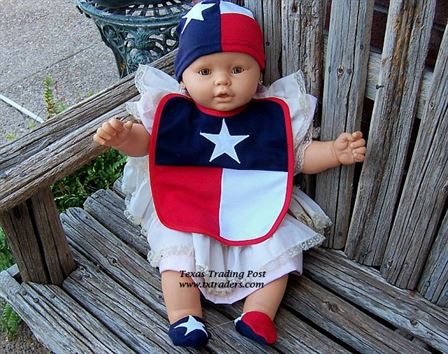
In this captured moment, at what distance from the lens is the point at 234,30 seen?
1.43 metres

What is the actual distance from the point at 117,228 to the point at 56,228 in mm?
288

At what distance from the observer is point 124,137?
4.81 ft

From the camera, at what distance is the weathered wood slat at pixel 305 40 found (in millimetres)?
1401

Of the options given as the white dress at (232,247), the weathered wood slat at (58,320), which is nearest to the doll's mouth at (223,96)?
the white dress at (232,247)

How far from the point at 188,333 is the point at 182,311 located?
0.27ft

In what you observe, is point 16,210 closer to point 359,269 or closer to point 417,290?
point 359,269

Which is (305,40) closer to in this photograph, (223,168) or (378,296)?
(223,168)

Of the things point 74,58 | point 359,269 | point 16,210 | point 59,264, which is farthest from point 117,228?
point 74,58

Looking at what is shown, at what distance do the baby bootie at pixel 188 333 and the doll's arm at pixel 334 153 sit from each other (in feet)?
1.62

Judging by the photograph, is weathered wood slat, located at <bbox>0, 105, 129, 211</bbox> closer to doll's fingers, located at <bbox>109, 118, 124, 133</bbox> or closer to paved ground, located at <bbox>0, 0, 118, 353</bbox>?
doll's fingers, located at <bbox>109, 118, 124, 133</bbox>

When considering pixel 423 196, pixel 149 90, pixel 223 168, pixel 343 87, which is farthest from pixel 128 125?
pixel 423 196

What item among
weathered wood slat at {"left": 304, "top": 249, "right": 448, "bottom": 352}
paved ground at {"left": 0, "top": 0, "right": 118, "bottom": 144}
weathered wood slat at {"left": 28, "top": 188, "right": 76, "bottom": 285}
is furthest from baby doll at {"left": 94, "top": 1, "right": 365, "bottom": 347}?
paved ground at {"left": 0, "top": 0, "right": 118, "bottom": 144}

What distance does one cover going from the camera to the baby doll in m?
1.51

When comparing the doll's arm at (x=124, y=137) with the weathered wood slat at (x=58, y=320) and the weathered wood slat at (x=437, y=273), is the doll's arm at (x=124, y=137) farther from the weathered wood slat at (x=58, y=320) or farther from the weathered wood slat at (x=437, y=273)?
the weathered wood slat at (x=437, y=273)
